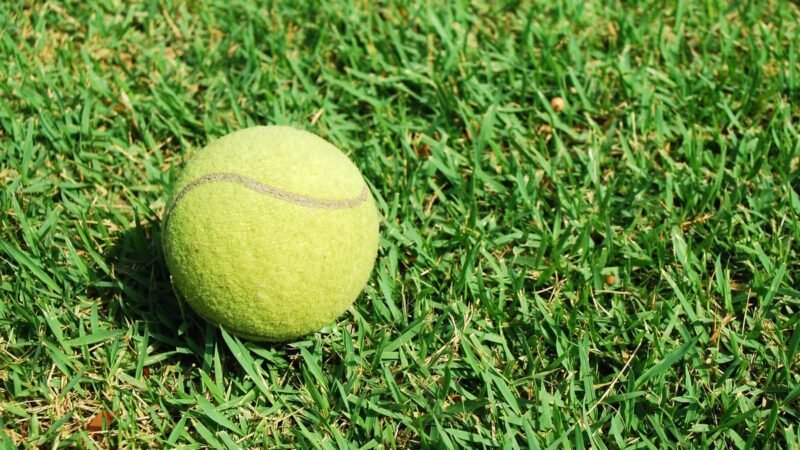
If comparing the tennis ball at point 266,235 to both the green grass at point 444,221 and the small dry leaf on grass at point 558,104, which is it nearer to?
the green grass at point 444,221

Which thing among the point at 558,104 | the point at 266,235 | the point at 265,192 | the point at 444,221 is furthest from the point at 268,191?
the point at 558,104

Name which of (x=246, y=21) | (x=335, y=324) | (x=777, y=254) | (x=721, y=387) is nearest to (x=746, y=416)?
(x=721, y=387)

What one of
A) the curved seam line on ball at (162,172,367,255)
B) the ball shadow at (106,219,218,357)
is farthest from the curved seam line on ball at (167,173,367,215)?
the ball shadow at (106,219,218,357)

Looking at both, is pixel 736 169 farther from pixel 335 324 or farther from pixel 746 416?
pixel 335 324

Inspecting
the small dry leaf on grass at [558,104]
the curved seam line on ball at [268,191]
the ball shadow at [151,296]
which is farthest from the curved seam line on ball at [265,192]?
the small dry leaf on grass at [558,104]

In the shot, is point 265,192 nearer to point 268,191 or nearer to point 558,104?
point 268,191

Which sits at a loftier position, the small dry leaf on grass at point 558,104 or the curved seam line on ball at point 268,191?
the curved seam line on ball at point 268,191
